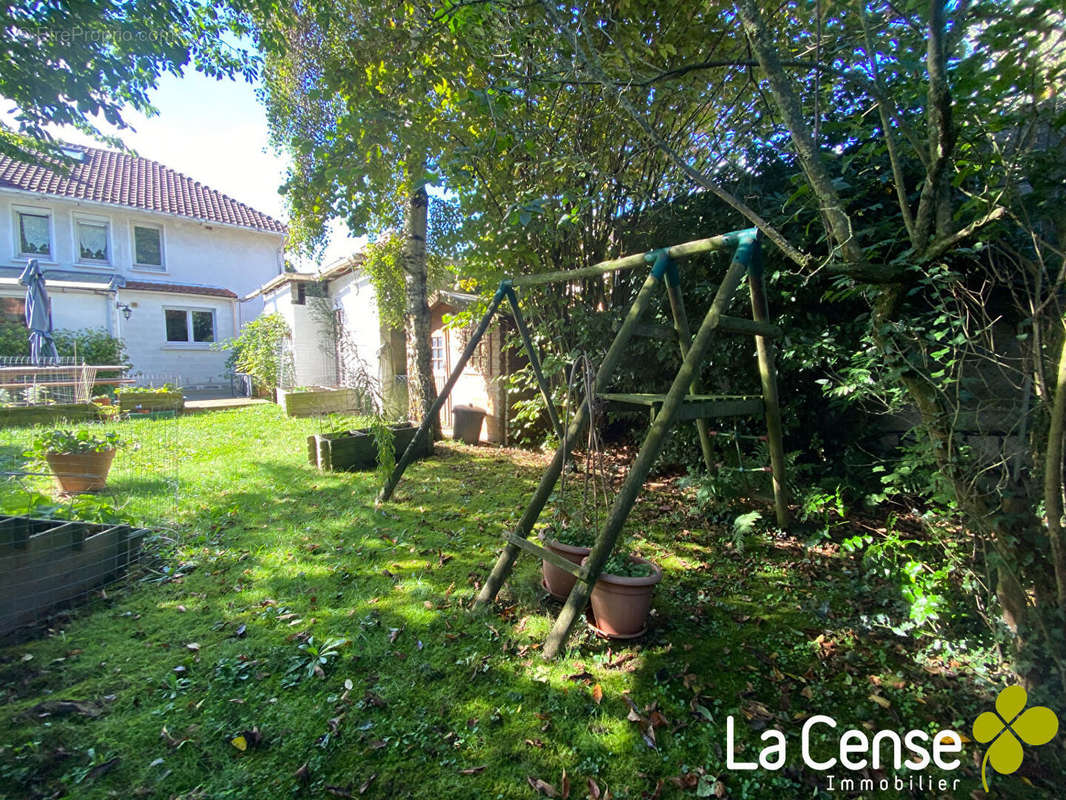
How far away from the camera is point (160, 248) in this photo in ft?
52.2

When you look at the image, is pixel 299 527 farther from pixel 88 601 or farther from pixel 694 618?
pixel 694 618

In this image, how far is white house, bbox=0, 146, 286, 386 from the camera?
1370cm

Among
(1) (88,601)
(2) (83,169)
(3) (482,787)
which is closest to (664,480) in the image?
(3) (482,787)

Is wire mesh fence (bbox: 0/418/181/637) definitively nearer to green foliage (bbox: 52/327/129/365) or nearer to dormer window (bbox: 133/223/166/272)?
green foliage (bbox: 52/327/129/365)

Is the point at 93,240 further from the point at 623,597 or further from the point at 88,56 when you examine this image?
the point at 623,597

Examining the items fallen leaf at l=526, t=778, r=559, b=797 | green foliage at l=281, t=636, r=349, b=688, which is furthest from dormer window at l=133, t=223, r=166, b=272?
fallen leaf at l=526, t=778, r=559, b=797

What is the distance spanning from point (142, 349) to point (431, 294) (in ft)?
38.3

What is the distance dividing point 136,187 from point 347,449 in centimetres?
1680

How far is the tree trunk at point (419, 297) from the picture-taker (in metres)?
6.65

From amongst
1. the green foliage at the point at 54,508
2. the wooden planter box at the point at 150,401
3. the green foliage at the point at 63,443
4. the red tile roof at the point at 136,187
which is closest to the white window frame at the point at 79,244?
the red tile roof at the point at 136,187

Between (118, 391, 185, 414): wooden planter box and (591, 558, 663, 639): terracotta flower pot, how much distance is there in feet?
37.6

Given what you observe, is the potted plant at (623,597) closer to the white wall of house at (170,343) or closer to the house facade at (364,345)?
the house facade at (364,345)

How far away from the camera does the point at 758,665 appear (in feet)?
7.95

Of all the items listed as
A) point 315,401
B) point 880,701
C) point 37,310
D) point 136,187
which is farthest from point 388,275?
point 136,187
